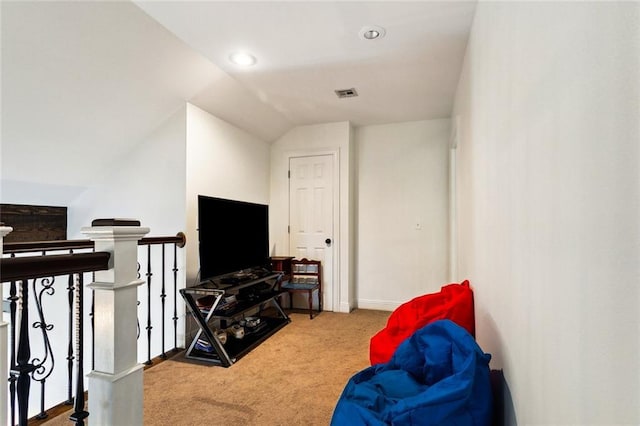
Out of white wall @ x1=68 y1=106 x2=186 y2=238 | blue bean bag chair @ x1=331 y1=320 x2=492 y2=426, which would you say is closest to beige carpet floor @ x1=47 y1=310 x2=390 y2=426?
blue bean bag chair @ x1=331 y1=320 x2=492 y2=426

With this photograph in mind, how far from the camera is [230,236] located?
3156 mm

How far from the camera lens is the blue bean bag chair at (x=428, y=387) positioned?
1068mm

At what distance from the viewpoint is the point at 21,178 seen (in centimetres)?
282

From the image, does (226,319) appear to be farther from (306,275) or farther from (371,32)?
(371,32)

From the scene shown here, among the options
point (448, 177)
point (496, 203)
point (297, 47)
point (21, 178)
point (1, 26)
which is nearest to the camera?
point (496, 203)

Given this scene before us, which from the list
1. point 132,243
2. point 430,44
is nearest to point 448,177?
point 430,44

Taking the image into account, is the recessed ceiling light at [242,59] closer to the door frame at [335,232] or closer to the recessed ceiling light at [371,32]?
the recessed ceiling light at [371,32]

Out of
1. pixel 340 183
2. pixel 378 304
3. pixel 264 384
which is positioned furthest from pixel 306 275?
pixel 264 384

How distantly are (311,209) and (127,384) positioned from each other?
3.47 metres

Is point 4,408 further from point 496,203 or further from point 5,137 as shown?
point 5,137

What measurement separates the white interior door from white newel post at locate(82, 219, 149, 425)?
3316mm

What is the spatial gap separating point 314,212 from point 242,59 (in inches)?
84.3

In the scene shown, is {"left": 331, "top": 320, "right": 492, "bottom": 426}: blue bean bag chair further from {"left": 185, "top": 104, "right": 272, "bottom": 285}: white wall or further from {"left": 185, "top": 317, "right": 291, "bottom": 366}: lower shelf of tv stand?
{"left": 185, "top": 104, "right": 272, "bottom": 285}: white wall

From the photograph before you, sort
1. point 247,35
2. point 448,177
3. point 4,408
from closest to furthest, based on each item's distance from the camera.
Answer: point 4,408 < point 247,35 < point 448,177
